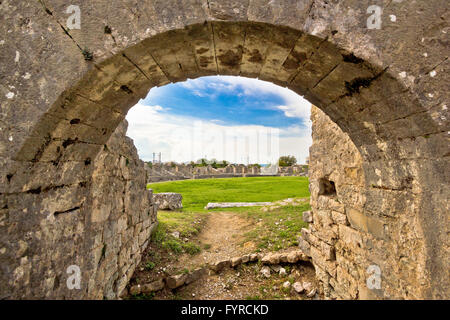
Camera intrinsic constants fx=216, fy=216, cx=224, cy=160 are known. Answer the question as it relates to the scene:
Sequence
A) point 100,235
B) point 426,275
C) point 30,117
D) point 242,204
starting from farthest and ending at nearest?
point 242,204, point 100,235, point 426,275, point 30,117

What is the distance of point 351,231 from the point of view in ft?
10.9

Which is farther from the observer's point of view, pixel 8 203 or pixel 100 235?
pixel 100 235

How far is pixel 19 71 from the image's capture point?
1756 mm

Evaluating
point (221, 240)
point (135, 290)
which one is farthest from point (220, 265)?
point (135, 290)

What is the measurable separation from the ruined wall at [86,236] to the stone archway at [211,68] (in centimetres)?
2

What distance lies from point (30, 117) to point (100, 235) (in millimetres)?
2128

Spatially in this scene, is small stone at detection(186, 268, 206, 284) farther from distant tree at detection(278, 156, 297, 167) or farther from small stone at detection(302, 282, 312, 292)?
distant tree at detection(278, 156, 297, 167)

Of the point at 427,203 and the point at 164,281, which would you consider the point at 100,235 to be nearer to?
the point at 164,281

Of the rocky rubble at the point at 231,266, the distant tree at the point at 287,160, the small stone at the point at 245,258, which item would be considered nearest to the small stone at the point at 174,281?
the rocky rubble at the point at 231,266

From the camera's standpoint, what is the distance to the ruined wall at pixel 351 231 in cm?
216

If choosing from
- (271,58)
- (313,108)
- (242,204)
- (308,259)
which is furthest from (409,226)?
(242,204)

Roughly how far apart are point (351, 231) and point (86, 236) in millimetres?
3761

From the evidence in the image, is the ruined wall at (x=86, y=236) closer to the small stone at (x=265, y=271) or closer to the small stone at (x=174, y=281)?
the small stone at (x=174, y=281)

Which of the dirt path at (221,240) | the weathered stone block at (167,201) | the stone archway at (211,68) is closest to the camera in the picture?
the stone archway at (211,68)
